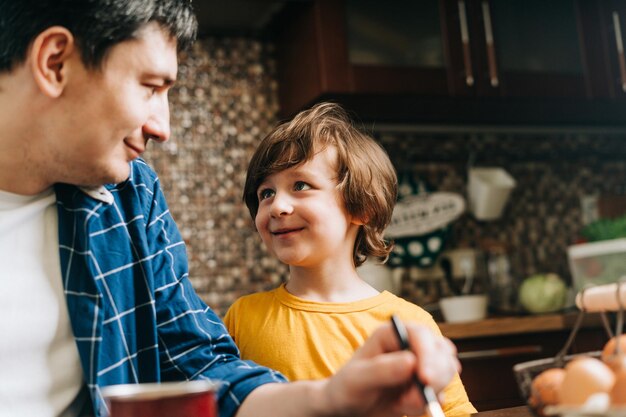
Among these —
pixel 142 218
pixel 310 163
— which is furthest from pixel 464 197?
pixel 142 218

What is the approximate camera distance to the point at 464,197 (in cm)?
301

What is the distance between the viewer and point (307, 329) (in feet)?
4.77

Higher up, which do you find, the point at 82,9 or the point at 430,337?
the point at 82,9

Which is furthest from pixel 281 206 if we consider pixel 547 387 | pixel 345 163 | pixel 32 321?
pixel 547 387

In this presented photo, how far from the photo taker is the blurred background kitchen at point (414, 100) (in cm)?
260

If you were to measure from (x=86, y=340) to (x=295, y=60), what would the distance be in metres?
1.92

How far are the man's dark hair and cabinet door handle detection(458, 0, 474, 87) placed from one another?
1.90m

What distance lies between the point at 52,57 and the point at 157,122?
5.9 inches

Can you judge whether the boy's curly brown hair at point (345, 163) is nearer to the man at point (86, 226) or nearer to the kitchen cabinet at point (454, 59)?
the man at point (86, 226)

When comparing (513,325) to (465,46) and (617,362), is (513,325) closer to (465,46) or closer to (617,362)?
(465,46)

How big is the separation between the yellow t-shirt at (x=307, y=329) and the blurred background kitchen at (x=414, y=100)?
42.7 inches

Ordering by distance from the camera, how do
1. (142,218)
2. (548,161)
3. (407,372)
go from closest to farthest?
1. (407,372)
2. (142,218)
3. (548,161)

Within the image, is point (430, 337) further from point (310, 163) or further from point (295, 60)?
point (295, 60)

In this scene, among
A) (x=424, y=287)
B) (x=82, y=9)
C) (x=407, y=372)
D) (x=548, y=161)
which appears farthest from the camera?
(x=548, y=161)
